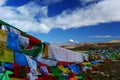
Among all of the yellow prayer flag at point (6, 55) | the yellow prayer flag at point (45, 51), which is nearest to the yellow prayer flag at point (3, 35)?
the yellow prayer flag at point (6, 55)

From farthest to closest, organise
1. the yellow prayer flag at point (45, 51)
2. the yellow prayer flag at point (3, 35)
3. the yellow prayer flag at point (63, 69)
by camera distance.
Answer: the yellow prayer flag at point (63, 69) → the yellow prayer flag at point (45, 51) → the yellow prayer flag at point (3, 35)

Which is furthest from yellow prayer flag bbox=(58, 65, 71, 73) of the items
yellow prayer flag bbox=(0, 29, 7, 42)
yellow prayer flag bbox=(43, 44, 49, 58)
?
yellow prayer flag bbox=(0, 29, 7, 42)

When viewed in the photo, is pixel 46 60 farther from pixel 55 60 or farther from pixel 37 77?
pixel 37 77

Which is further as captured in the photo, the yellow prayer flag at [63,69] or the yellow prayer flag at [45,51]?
the yellow prayer flag at [63,69]

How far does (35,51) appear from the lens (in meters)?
15.4

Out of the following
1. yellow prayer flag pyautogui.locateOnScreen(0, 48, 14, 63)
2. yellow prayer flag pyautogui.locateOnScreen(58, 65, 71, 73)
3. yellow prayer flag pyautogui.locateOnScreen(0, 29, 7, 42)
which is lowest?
yellow prayer flag pyautogui.locateOnScreen(58, 65, 71, 73)

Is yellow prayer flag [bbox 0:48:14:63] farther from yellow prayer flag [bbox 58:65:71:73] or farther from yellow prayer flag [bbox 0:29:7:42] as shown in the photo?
yellow prayer flag [bbox 58:65:71:73]

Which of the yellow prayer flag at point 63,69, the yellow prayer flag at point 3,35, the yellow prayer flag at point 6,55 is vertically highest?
the yellow prayer flag at point 3,35

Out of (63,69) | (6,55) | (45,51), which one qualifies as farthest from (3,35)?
(63,69)

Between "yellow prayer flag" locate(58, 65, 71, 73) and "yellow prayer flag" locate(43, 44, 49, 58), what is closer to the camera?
"yellow prayer flag" locate(43, 44, 49, 58)

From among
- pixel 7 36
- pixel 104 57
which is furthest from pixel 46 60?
pixel 104 57

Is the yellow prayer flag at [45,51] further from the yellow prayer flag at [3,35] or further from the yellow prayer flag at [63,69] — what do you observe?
the yellow prayer flag at [3,35]

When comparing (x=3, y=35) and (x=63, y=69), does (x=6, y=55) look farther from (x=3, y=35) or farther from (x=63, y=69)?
(x=63, y=69)

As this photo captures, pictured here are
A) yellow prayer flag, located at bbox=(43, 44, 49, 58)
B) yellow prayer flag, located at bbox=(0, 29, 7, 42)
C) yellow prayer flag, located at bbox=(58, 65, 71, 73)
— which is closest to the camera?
yellow prayer flag, located at bbox=(0, 29, 7, 42)
